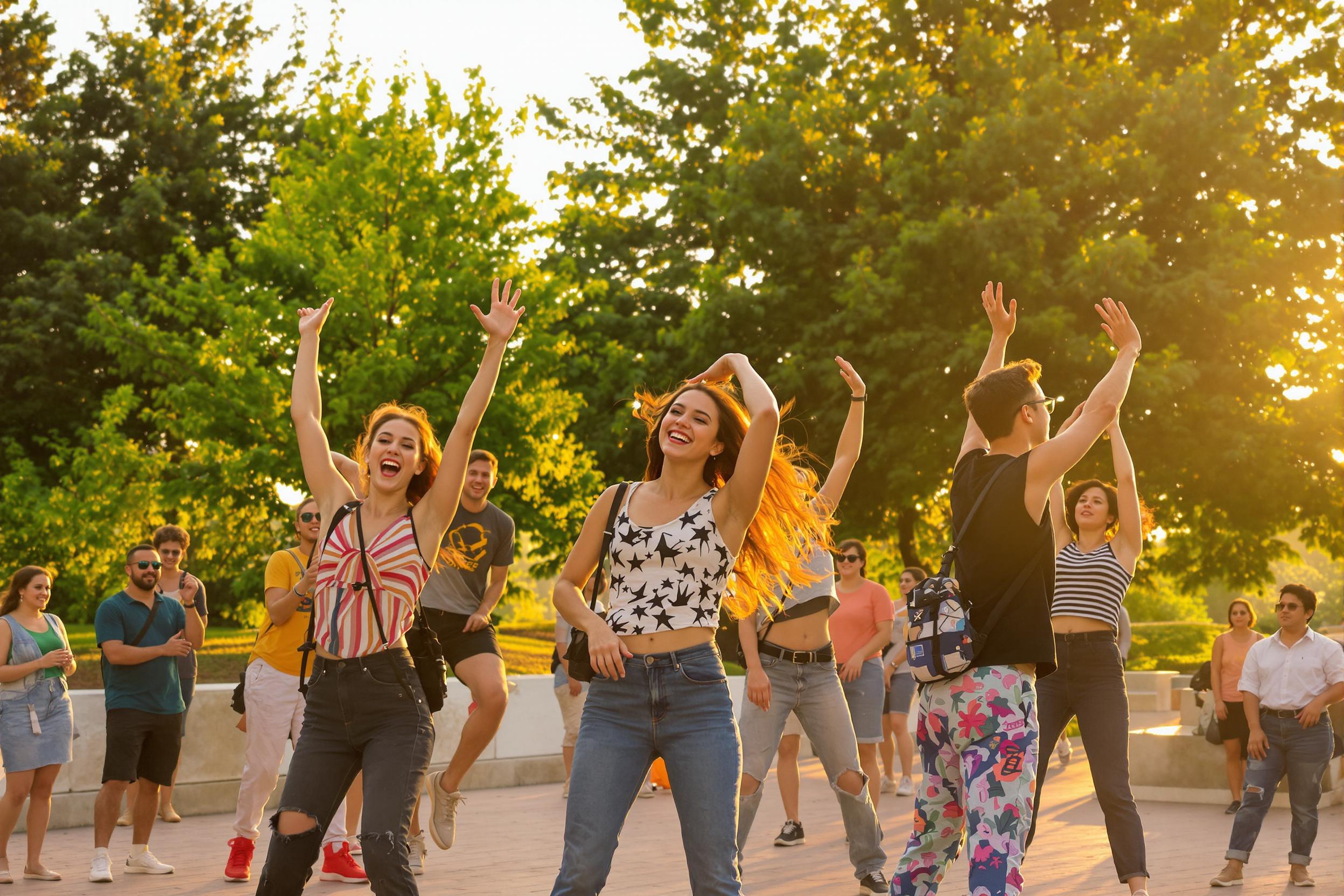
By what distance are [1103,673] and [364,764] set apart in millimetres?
3720

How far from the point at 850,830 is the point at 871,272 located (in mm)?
16388

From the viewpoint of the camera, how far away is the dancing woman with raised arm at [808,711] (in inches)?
298

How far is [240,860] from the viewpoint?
8.38 m

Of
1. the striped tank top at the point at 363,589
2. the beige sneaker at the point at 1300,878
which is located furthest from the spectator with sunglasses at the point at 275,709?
the beige sneaker at the point at 1300,878

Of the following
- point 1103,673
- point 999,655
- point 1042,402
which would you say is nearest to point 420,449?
point 999,655

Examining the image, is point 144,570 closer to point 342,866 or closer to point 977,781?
point 342,866

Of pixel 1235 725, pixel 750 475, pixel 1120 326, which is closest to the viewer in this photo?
pixel 750 475

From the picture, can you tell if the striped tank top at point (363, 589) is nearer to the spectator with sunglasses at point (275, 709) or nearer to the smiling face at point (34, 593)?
the spectator with sunglasses at point (275, 709)

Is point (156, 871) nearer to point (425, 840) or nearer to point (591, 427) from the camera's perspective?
point (425, 840)

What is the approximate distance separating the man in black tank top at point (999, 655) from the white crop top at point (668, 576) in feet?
3.29

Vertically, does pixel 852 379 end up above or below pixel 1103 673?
above

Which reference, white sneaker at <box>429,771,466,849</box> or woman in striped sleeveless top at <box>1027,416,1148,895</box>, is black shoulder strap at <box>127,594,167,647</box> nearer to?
white sneaker at <box>429,771,466,849</box>

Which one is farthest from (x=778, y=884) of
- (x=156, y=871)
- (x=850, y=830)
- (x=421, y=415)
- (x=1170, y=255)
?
(x=1170, y=255)

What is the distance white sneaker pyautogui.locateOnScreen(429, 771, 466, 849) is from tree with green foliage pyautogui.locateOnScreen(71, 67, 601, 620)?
12.8 metres
